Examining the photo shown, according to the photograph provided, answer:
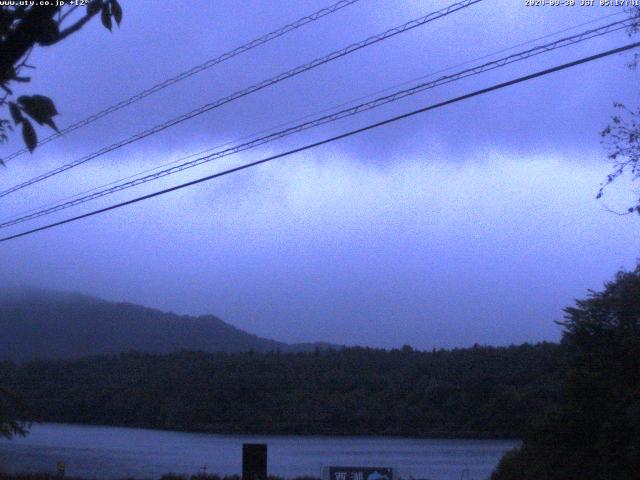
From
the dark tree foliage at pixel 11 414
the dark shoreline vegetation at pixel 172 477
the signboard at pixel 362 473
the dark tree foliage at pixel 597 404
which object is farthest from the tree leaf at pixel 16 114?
the dark tree foliage at pixel 11 414

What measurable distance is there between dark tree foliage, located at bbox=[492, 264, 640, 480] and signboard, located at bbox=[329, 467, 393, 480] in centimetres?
463

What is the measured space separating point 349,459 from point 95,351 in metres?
51.1

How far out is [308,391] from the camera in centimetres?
3525

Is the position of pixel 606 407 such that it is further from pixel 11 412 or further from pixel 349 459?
pixel 11 412

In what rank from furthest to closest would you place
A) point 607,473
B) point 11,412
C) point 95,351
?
point 95,351
point 11,412
point 607,473

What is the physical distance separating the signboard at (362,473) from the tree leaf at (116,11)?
9.67 m

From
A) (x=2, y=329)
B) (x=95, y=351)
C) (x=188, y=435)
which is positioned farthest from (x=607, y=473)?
(x=95, y=351)

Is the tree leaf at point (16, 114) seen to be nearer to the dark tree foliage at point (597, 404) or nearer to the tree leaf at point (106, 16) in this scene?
the tree leaf at point (106, 16)

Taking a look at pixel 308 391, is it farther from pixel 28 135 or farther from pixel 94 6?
pixel 28 135

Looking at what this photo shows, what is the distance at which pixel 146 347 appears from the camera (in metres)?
72.7

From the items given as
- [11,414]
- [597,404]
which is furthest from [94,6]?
[11,414]

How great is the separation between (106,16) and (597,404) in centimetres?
1352

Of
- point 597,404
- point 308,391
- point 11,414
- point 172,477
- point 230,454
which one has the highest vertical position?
point 308,391

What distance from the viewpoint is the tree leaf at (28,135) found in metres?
3.91
